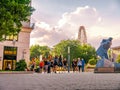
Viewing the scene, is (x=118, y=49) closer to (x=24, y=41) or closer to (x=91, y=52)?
(x=91, y=52)

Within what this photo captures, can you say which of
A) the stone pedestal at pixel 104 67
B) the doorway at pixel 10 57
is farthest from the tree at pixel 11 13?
the doorway at pixel 10 57

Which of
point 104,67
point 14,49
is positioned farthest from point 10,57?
point 104,67

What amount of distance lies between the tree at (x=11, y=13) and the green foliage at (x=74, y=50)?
66888mm

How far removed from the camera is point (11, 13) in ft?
76.4

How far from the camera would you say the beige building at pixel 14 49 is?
154 ft

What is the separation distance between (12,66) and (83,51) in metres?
53.8

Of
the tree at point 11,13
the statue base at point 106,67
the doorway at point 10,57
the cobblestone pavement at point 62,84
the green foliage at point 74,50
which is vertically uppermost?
the green foliage at point 74,50

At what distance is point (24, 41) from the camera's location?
49.1 metres

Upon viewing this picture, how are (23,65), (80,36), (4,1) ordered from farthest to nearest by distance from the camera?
(80,36) → (23,65) → (4,1)

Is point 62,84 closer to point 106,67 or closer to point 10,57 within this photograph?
point 106,67

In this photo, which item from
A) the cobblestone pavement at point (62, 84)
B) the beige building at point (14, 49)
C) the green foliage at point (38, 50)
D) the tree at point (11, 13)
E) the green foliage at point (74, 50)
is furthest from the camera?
the green foliage at point (38, 50)

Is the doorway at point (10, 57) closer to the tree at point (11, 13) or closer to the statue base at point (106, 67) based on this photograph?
the statue base at point (106, 67)

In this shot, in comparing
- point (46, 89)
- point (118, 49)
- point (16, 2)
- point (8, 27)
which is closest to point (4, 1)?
point (16, 2)

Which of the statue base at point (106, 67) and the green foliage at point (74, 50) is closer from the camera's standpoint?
the statue base at point (106, 67)
